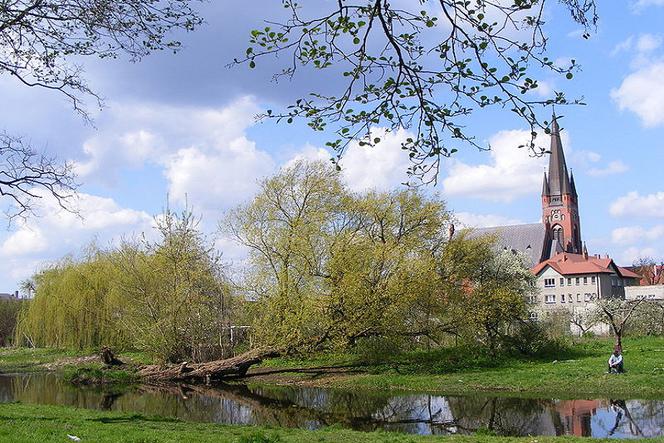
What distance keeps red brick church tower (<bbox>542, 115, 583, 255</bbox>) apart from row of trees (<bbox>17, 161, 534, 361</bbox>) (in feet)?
276

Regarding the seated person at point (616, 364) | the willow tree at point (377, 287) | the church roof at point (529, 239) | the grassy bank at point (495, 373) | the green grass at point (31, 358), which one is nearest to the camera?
the grassy bank at point (495, 373)

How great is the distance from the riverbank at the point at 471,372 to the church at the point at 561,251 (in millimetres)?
38832

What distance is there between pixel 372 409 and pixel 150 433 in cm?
972

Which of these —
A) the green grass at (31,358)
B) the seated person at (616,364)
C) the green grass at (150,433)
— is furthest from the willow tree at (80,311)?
the seated person at (616,364)

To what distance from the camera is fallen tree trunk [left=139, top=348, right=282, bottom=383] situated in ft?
108

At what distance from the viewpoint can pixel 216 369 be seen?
108 ft

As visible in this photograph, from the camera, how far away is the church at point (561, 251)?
295 ft

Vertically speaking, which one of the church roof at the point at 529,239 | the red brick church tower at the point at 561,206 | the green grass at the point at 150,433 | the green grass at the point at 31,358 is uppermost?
the red brick church tower at the point at 561,206

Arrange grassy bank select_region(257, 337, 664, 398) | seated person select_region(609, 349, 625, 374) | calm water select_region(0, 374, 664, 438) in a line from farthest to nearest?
seated person select_region(609, 349, 625, 374)
grassy bank select_region(257, 337, 664, 398)
calm water select_region(0, 374, 664, 438)

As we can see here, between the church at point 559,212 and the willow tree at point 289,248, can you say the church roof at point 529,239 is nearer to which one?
the church at point 559,212

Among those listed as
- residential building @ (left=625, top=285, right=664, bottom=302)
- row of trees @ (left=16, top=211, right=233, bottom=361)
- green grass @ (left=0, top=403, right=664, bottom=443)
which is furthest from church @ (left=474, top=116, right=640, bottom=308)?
green grass @ (left=0, top=403, right=664, bottom=443)

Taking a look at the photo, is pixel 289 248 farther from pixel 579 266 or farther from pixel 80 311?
pixel 579 266

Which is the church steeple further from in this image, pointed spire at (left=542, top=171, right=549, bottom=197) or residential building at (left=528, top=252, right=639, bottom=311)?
residential building at (left=528, top=252, right=639, bottom=311)

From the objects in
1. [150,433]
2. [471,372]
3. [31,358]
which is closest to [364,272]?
[471,372]
